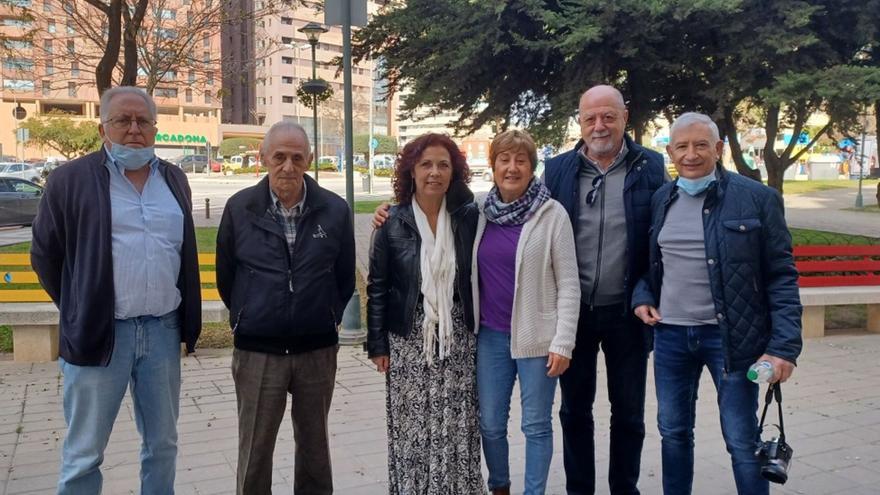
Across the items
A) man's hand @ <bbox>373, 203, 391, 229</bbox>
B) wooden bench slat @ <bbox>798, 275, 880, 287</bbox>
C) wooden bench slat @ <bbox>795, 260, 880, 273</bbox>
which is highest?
man's hand @ <bbox>373, 203, 391, 229</bbox>

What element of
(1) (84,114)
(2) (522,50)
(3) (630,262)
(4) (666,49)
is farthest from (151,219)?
(1) (84,114)

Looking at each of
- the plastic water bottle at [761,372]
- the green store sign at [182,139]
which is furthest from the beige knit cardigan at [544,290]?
the green store sign at [182,139]

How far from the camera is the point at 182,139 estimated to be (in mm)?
74500

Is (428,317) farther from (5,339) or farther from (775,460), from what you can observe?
(5,339)

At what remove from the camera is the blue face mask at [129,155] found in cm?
309

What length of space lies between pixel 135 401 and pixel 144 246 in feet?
2.34

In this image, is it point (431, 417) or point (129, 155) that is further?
point (431, 417)

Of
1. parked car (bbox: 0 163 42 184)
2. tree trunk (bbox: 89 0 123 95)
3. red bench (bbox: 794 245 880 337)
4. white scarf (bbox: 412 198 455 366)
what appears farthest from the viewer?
parked car (bbox: 0 163 42 184)

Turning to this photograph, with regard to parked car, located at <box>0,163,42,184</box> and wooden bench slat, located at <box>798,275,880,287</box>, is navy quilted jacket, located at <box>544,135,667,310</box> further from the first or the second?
parked car, located at <box>0,163,42,184</box>

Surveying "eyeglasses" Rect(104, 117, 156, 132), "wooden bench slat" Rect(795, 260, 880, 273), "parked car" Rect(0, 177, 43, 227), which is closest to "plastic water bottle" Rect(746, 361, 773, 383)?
"eyeglasses" Rect(104, 117, 156, 132)

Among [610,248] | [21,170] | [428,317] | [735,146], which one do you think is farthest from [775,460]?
[21,170]

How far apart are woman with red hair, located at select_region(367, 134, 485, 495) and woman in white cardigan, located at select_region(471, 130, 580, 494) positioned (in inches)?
3.4

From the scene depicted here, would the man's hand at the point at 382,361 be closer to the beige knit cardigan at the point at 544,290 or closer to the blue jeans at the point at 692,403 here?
the beige knit cardigan at the point at 544,290

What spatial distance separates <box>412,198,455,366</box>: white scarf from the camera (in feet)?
11.0
